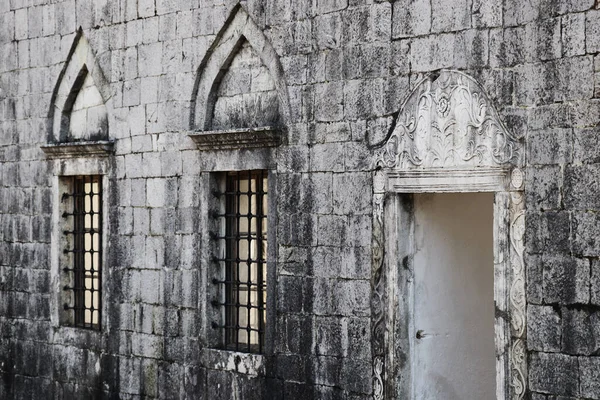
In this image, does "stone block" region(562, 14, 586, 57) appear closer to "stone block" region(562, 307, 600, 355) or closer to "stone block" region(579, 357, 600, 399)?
"stone block" region(562, 307, 600, 355)

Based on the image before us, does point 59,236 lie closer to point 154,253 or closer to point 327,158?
point 154,253

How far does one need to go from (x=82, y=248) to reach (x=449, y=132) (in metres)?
5.41

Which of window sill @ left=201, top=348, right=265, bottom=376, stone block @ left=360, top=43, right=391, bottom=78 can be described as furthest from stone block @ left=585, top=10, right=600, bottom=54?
window sill @ left=201, top=348, right=265, bottom=376

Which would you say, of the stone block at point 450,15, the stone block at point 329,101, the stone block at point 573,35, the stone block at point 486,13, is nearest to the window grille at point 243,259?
the stone block at point 329,101

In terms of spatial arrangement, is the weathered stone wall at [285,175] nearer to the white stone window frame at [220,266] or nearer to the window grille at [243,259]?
the white stone window frame at [220,266]

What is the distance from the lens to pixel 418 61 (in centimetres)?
834

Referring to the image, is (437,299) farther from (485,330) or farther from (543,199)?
(543,199)

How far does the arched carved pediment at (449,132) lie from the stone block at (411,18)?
39 centimetres

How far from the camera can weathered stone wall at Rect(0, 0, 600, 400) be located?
7.35 m

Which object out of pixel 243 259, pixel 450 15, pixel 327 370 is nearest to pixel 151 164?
pixel 243 259

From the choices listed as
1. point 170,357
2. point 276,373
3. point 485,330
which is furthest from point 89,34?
point 485,330

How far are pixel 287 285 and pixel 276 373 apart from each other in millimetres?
763

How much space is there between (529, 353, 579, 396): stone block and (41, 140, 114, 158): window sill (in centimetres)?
549

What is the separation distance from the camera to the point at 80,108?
12.0 m
